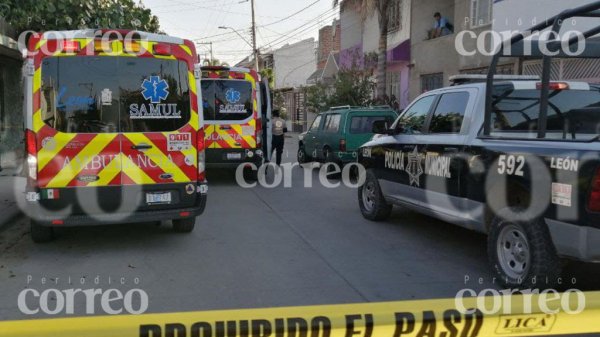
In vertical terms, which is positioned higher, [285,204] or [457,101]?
[457,101]

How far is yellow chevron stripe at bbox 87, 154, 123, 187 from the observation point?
6.25m

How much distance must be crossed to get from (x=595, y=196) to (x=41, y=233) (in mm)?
5812

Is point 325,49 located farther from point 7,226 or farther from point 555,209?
point 555,209

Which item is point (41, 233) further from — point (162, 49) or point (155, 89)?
point (162, 49)

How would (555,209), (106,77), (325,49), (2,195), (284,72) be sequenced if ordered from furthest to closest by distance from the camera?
(284,72) → (325,49) → (2,195) → (106,77) → (555,209)

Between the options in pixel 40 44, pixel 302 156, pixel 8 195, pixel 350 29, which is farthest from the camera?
pixel 350 29

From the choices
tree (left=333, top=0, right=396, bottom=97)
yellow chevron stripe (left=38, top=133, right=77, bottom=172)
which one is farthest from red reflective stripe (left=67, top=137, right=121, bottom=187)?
tree (left=333, top=0, right=396, bottom=97)

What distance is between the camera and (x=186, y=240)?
7066 millimetres

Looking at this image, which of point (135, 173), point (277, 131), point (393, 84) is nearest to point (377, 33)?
point (393, 84)

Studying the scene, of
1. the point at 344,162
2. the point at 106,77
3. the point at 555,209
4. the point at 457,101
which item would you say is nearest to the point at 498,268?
the point at 555,209

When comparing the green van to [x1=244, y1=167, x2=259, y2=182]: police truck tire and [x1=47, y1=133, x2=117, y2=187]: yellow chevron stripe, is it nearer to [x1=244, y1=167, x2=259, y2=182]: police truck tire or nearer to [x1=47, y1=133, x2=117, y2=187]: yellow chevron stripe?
[x1=244, y1=167, x2=259, y2=182]: police truck tire

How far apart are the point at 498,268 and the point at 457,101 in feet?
6.64

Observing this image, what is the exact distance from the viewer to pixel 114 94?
633 centimetres

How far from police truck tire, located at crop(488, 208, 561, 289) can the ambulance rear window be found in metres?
7.82
